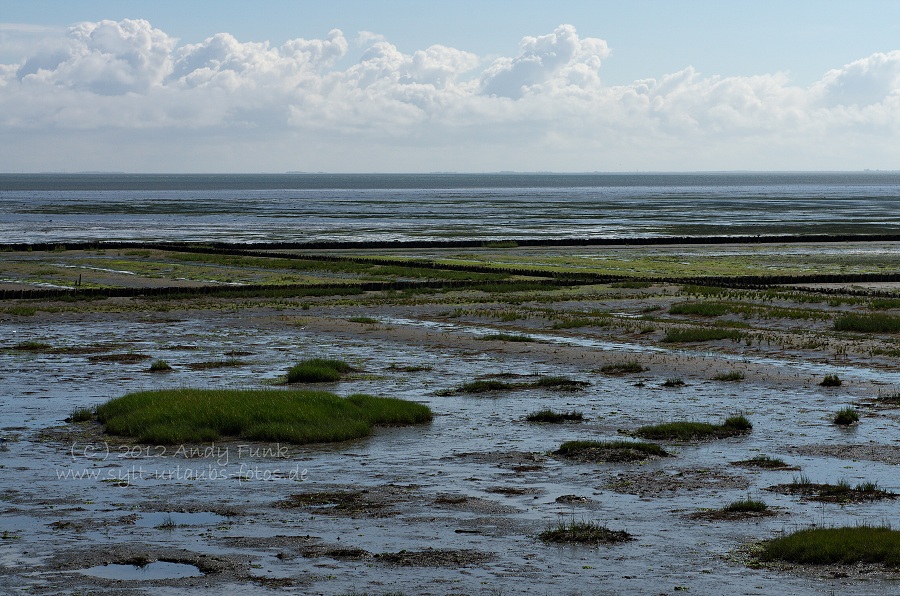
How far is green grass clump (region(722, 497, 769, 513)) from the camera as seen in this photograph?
16.0 metres

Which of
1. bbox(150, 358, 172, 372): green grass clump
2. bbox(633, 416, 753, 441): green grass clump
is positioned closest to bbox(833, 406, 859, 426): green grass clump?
bbox(633, 416, 753, 441): green grass clump

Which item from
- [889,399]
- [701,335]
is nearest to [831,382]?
[889,399]

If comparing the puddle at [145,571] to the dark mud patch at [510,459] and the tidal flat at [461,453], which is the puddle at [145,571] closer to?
the tidal flat at [461,453]

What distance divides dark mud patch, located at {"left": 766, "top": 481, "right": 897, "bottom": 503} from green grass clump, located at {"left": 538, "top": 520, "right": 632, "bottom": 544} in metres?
3.34

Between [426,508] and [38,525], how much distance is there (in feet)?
16.3

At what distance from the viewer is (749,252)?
255ft

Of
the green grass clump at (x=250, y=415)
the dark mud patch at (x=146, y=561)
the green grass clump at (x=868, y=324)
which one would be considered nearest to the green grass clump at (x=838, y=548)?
the dark mud patch at (x=146, y=561)

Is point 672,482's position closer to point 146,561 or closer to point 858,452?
point 858,452

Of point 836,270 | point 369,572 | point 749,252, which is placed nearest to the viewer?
point 369,572

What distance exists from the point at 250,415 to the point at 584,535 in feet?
29.3

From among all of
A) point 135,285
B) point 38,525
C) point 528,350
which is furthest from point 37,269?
point 38,525

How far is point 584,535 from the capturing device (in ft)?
48.4

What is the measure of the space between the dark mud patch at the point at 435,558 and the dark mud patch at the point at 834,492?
17.1ft

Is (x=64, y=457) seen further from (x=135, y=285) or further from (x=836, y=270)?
(x=836, y=270)
